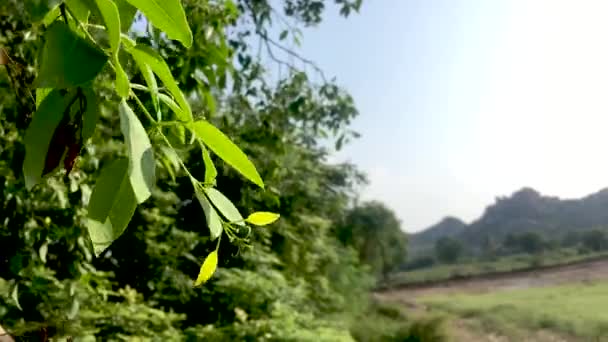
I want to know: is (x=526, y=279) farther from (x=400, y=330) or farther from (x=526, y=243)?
(x=400, y=330)

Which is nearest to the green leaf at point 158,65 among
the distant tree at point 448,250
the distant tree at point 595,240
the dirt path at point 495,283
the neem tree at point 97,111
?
the neem tree at point 97,111

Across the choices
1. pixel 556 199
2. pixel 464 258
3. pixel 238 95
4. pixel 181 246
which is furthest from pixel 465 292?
pixel 238 95

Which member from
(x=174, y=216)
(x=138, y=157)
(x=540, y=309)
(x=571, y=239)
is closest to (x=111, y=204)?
(x=138, y=157)

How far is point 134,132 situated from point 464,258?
1173 centimetres

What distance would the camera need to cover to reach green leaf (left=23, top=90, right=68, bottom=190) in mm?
228

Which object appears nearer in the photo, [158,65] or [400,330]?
[158,65]

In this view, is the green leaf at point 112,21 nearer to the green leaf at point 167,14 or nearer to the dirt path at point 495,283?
the green leaf at point 167,14

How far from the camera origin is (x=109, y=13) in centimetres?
22

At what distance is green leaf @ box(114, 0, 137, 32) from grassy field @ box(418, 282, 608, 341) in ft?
20.6

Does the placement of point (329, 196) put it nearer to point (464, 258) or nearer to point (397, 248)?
point (397, 248)

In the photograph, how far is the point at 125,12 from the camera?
25 cm

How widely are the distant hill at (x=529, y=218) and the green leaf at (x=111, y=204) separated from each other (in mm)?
10237

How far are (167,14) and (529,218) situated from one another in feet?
45.1

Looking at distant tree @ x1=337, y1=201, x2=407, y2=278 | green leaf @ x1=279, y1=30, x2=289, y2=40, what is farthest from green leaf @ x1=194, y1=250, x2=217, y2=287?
distant tree @ x1=337, y1=201, x2=407, y2=278
